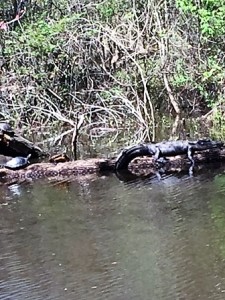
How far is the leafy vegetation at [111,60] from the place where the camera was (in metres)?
17.3

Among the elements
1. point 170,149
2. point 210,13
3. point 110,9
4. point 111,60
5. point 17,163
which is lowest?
point 170,149

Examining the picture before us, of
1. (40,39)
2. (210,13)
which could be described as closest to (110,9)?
(40,39)

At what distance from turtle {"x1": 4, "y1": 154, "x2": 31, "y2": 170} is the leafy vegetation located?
16.2 feet

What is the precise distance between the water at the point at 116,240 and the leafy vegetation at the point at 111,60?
24.7 ft

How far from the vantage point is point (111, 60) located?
1847 cm

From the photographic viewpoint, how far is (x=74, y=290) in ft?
17.6

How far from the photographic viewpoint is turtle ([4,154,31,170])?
1126cm

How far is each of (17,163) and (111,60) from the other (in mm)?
7695

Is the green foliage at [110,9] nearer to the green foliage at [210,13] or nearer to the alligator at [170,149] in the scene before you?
the green foliage at [210,13]

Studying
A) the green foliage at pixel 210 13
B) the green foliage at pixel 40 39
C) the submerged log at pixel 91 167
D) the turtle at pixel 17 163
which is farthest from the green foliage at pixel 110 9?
the submerged log at pixel 91 167

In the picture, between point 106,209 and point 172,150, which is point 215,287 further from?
point 172,150

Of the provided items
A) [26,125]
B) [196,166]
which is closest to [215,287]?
[196,166]

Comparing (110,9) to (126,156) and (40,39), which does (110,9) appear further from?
(126,156)

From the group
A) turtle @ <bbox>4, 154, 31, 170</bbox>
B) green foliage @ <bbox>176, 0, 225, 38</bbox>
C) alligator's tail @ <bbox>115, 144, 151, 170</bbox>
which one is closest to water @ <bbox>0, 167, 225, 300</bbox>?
alligator's tail @ <bbox>115, 144, 151, 170</bbox>
